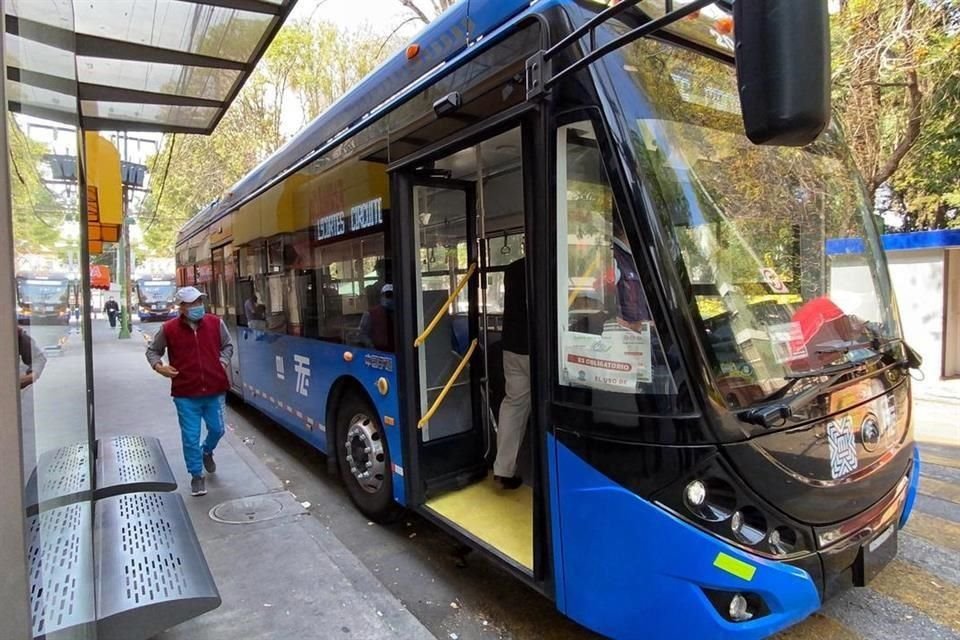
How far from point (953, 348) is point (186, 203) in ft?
88.1

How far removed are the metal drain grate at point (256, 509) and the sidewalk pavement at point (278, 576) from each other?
17 millimetres

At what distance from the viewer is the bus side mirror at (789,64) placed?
1.53 m

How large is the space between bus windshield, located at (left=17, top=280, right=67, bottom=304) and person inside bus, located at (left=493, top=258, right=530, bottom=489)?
239 centimetres

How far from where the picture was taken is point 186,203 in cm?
2581

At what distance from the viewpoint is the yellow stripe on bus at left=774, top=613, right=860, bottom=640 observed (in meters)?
2.84

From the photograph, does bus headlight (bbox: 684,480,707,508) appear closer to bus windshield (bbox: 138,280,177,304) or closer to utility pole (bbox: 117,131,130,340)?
utility pole (bbox: 117,131,130,340)

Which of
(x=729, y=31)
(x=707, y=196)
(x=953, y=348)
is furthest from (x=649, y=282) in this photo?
(x=953, y=348)

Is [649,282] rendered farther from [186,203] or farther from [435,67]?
[186,203]

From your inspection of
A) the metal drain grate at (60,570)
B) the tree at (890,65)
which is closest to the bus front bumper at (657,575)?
the metal drain grate at (60,570)

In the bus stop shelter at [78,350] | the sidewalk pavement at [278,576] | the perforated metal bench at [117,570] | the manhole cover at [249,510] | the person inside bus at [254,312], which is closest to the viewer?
the bus stop shelter at [78,350]

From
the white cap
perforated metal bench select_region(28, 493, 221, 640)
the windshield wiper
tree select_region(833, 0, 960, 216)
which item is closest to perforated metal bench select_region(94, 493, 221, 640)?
perforated metal bench select_region(28, 493, 221, 640)

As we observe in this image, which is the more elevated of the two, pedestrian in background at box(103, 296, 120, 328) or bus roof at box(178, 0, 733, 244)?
bus roof at box(178, 0, 733, 244)

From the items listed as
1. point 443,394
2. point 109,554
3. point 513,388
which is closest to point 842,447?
point 513,388

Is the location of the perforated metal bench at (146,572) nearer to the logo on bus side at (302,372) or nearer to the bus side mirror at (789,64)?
the logo on bus side at (302,372)
